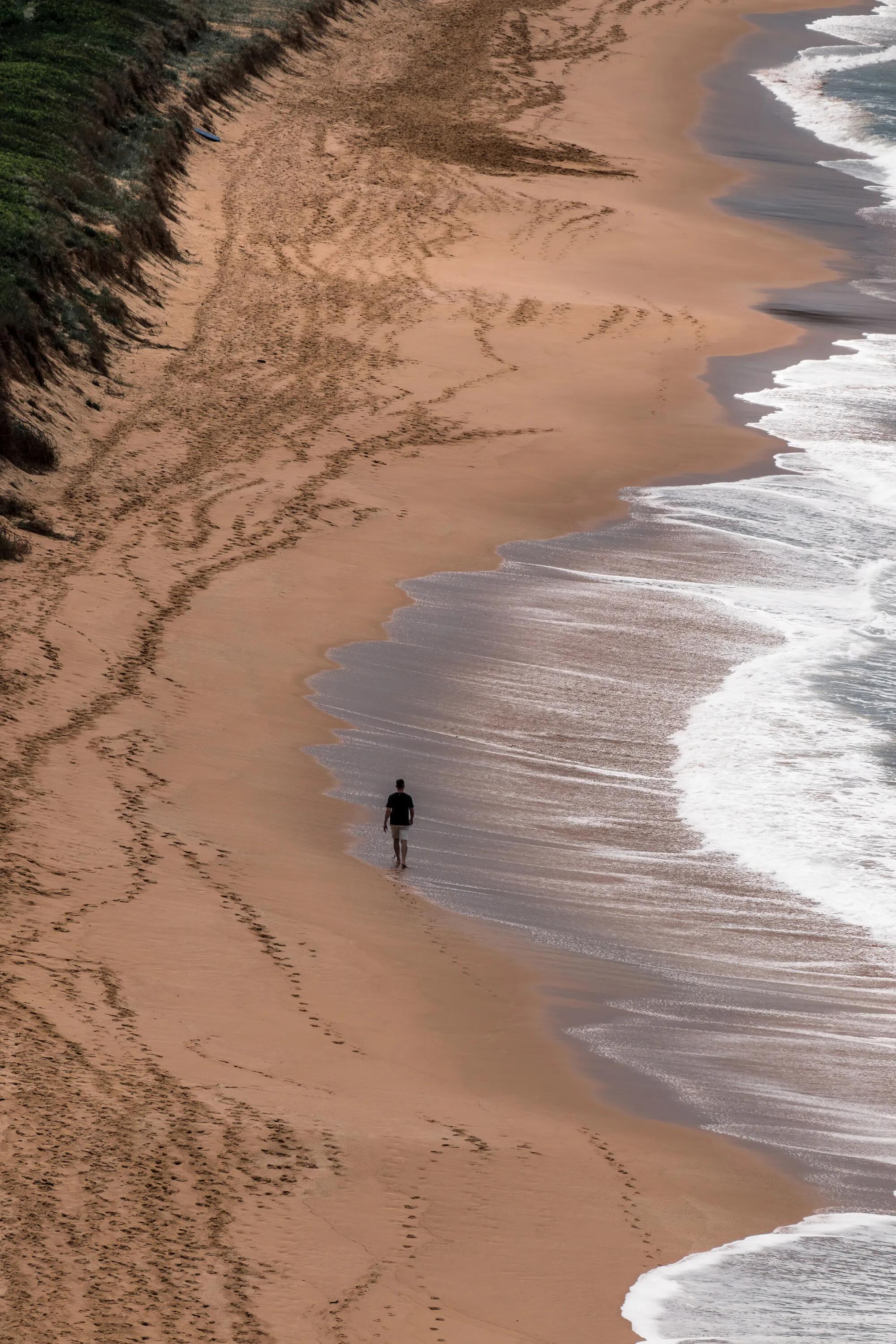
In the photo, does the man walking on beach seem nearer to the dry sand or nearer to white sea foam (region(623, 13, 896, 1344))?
the dry sand

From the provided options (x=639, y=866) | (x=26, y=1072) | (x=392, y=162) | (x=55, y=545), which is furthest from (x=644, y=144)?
(x=26, y=1072)

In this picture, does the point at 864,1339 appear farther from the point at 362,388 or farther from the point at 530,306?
the point at 530,306

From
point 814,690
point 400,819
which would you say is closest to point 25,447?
point 400,819

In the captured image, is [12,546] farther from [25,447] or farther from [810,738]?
[810,738]

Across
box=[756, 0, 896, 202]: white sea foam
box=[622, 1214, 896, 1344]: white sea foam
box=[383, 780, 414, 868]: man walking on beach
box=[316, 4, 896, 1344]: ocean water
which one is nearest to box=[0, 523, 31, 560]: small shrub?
box=[316, 4, 896, 1344]: ocean water

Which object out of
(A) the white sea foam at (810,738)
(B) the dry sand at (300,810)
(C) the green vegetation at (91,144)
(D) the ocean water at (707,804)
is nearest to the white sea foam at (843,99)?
(B) the dry sand at (300,810)
